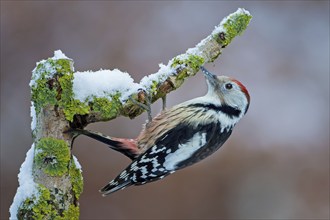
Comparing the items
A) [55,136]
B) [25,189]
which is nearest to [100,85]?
[55,136]

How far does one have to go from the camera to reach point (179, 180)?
4.69 meters

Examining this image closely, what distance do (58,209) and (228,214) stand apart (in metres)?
2.81

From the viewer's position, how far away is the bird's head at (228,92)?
110 inches

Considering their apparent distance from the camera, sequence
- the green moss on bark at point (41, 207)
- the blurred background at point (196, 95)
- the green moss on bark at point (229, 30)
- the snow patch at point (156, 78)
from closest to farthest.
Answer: the green moss on bark at point (41, 207)
the snow patch at point (156, 78)
the green moss on bark at point (229, 30)
the blurred background at point (196, 95)

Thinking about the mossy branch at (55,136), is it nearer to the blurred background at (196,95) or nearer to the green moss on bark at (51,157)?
the green moss on bark at (51,157)

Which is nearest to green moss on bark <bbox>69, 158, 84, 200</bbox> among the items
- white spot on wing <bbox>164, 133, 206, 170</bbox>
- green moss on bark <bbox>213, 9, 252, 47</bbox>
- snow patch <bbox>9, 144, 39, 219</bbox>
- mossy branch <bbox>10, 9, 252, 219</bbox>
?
mossy branch <bbox>10, 9, 252, 219</bbox>

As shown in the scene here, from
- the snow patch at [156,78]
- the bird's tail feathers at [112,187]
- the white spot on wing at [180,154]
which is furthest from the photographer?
the white spot on wing at [180,154]

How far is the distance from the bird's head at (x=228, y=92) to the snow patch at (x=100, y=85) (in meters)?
0.69

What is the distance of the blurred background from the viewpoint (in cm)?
455

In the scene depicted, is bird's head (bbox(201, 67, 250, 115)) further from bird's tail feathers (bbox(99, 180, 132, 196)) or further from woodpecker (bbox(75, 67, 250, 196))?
bird's tail feathers (bbox(99, 180, 132, 196))

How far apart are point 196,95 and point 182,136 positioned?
219cm

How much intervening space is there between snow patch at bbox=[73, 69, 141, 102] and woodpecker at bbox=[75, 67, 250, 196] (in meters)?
0.33

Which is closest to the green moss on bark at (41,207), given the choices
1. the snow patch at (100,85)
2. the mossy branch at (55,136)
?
the mossy branch at (55,136)

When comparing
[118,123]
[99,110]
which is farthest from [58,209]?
[118,123]
